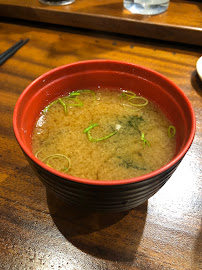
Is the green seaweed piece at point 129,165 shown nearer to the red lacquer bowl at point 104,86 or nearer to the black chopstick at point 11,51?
the red lacquer bowl at point 104,86

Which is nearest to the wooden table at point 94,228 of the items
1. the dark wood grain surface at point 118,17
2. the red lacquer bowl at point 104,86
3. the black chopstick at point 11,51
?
the red lacquer bowl at point 104,86

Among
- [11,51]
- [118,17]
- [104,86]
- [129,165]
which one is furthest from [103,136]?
[118,17]

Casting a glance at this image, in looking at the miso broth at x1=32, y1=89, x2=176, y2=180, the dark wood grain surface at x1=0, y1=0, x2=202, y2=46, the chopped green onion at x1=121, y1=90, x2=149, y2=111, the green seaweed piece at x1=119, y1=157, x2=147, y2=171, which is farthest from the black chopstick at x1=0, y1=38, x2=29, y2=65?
the green seaweed piece at x1=119, y1=157, x2=147, y2=171

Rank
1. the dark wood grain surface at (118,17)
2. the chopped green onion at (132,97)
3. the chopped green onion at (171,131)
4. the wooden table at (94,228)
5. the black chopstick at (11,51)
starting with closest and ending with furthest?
1. the wooden table at (94,228)
2. the chopped green onion at (171,131)
3. the chopped green onion at (132,97)
4. the black chopstick at (11,51)
5. the dark wood grain surface at (118,17)

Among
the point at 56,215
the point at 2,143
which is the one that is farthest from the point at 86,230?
the point at 2,143

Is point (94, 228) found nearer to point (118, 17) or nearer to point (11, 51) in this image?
point (11, 51)

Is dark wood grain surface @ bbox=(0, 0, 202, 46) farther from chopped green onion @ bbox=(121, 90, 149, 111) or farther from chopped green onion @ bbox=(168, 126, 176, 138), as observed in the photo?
chopped green onion @ bbox=(168, 126, 176, 138)
